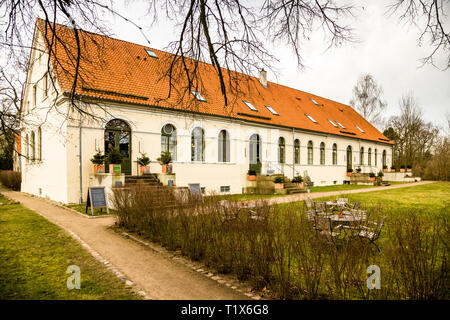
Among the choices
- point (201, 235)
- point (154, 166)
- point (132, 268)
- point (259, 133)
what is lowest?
point (132, 268)

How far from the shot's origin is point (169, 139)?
1708 centimetres

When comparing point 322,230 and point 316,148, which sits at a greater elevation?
point 316,148

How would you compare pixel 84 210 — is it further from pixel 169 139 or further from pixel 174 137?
pixel 174 137

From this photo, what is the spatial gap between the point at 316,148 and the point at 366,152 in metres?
11.2

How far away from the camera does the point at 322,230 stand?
5.84 metres

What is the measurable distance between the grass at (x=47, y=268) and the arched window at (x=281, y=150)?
706 inches

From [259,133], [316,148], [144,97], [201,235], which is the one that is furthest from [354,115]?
[201,235]

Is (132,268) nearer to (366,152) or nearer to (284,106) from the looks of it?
(284,106)

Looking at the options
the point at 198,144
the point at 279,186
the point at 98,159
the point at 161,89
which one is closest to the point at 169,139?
the point at 198,144

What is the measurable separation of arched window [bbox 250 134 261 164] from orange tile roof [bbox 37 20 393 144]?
1314mm

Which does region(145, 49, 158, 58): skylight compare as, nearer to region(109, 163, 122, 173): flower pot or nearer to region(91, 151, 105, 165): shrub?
region(91, 151, 105, 165): shrub

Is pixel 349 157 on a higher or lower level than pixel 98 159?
higher

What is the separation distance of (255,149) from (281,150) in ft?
10.5
